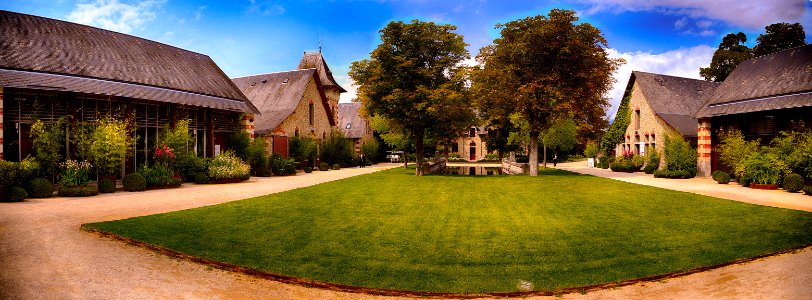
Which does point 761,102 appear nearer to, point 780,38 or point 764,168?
point 764,168

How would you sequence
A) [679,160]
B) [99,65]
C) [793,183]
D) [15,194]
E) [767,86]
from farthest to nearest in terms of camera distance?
[679,160]
[767,86]
[99,65]
[793,183]
[15,194]

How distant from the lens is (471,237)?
1027 cm

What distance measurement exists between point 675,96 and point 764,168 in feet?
66.1

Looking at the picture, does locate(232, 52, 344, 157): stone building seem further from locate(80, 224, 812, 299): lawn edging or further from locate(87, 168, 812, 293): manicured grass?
locate(80, 224, 812, 299): lawn edging

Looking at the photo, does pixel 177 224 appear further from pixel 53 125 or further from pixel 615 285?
pixel 53 125

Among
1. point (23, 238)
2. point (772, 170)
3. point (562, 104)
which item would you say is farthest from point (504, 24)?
point (23, 238)

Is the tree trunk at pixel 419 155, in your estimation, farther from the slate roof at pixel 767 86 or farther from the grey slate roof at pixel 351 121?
the grey slate roof at pixel 351 121

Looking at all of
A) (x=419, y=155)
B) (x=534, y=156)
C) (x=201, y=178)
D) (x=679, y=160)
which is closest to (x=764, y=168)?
(x=679, y=160)

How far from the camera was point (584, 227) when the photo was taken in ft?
37.5

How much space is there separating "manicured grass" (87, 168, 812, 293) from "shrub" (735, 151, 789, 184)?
319 inches

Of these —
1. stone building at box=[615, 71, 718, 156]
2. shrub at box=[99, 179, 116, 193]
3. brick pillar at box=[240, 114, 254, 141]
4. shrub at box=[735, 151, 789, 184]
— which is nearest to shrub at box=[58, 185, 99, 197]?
shrub at box=[99, 179, 116, 193]

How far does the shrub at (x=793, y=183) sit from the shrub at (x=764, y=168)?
1.09 metres

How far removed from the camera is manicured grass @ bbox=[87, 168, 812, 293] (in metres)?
7.68

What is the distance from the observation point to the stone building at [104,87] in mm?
18766
